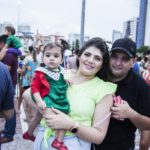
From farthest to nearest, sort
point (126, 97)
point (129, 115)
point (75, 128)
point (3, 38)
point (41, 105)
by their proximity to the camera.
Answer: point (3, 38), point (126, 97), point (129, 115), point (41, 105), point (75, 128)

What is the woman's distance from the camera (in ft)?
→ 7.83

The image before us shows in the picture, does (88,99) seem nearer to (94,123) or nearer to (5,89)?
(94,123)

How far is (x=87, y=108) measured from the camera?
240 centimetres

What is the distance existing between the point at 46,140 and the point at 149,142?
1405 millimetres

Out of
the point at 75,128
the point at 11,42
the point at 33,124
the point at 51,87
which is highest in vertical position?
the point at 11,42

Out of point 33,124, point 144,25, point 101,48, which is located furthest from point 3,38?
point 144,25

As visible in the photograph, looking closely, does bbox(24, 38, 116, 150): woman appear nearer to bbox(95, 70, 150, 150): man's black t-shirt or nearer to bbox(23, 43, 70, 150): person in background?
bbox(23, 43, 70, 150): person in background

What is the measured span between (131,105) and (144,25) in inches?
3482

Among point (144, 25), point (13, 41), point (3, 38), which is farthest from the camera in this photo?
point (144, 25)

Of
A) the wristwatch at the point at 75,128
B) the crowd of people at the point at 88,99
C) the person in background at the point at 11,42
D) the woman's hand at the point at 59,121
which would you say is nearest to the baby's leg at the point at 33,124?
the crowd of people at the point at 88,99

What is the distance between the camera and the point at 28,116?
7.47m

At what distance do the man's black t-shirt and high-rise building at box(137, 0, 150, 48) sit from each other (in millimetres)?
83431

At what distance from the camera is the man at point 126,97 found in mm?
2684

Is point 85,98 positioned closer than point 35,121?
Yes
